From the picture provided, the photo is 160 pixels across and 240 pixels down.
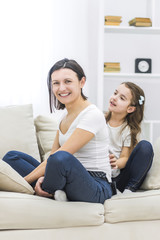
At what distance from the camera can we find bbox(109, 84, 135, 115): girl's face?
2.31m

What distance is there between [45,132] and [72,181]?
3.44 feet

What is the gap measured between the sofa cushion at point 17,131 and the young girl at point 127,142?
1.75ft

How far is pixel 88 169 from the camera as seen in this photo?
5.83 ft

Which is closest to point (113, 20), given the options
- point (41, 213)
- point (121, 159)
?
point (121, 159)

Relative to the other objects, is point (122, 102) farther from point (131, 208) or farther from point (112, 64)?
point (112, 64)

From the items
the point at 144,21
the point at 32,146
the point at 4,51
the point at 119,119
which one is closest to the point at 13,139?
the point at 32,146

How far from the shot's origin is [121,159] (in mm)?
2111

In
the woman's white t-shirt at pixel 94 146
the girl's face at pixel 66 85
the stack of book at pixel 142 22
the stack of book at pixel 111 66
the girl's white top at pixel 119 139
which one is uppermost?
the stack of book at pixel 142 22

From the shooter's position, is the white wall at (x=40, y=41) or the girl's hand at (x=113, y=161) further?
the white wall at (x=40, y=41)

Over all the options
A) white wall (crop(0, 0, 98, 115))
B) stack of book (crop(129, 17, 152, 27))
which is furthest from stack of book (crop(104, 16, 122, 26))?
white wall (crop(0, 0, 98, 115))

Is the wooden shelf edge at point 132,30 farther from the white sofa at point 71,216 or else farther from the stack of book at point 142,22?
the white sofa at point 71,216

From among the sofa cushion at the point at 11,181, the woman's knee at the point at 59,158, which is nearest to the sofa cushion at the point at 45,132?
the sofa cushion at the point at 11,181

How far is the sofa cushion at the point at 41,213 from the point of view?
1.56m

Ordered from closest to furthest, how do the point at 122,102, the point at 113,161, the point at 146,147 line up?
the point at 146,147 < the point at 113,161 < the point at 122,102
